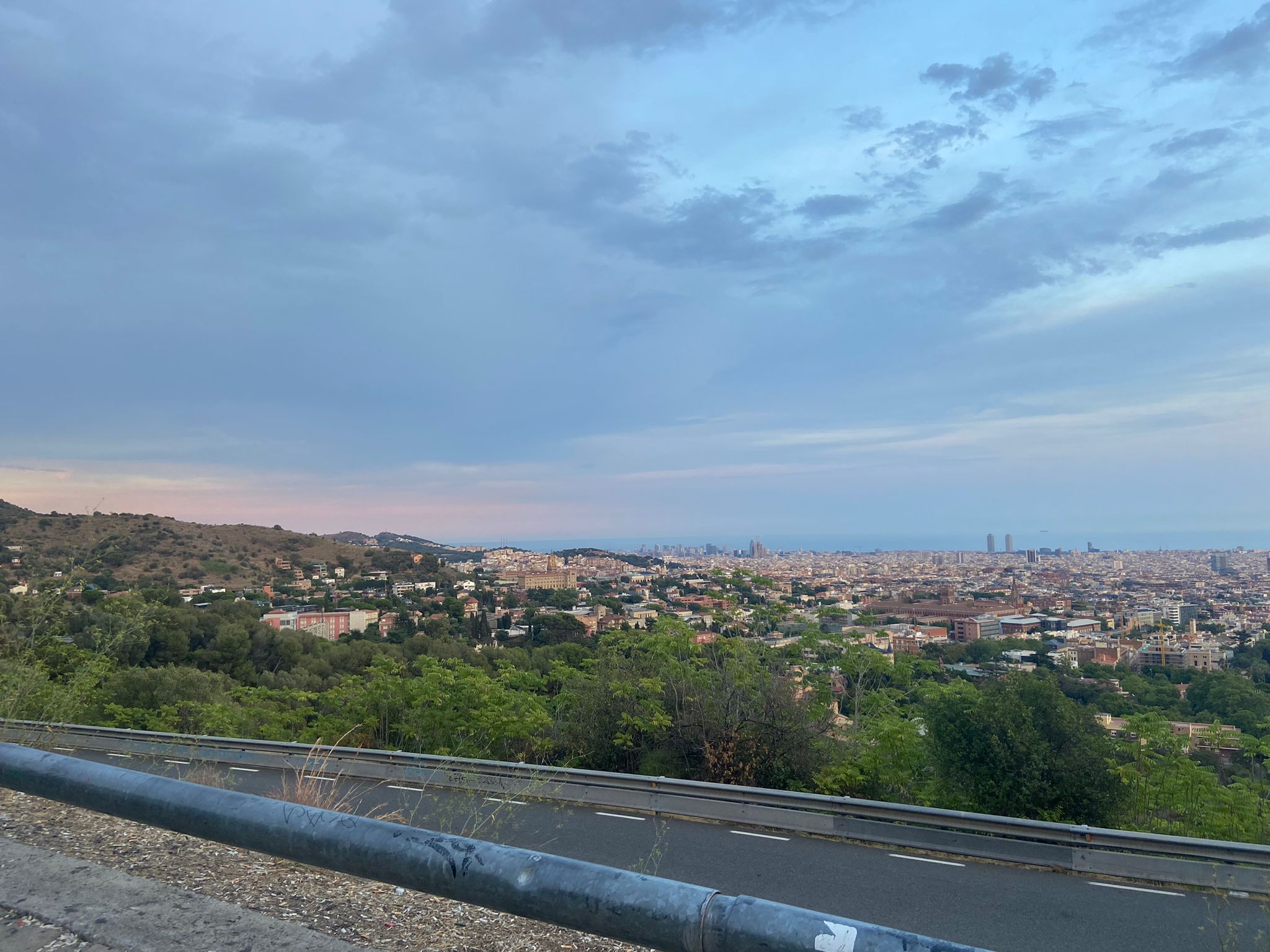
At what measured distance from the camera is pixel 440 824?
21.6ft

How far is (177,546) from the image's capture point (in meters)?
60.8

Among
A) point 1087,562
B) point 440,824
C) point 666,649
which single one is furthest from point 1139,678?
point 1087,562

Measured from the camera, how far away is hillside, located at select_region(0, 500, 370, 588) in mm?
38625

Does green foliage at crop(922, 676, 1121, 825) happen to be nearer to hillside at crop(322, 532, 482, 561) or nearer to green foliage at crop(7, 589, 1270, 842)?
green foliage at crop(7, 589, 1270, 842)

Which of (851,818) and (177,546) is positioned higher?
(177,546)

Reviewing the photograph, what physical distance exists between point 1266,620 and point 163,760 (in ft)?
105

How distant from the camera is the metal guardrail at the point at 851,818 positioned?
258 inches

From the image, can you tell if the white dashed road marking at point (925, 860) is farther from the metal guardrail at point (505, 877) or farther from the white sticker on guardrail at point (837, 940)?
the white sticker on guardrail at point (837, 940)

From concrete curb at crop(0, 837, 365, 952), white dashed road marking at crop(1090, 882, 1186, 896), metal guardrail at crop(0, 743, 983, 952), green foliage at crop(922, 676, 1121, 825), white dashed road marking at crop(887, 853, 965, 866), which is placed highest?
metal guardrail at crop(0, 743, 983, 952)

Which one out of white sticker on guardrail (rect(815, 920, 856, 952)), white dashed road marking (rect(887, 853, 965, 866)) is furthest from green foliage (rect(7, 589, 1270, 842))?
white sticker on guardrail (rect(815, 920, 856, 952))

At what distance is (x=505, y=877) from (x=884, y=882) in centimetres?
557

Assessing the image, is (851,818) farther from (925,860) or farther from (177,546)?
(177,546)

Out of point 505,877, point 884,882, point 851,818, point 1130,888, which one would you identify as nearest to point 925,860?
point 851,818

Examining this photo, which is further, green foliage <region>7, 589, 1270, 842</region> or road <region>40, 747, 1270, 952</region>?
green foliage <region>7, 589, 1270, 842</region>
